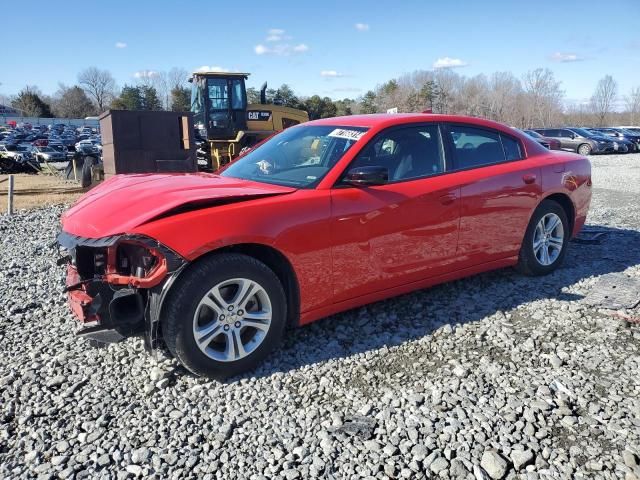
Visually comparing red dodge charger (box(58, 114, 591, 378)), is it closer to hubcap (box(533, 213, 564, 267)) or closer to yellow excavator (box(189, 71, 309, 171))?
hubcap (box(533, 213, 564, 267))

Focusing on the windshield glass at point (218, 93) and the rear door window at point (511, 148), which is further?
the windshield glass at point (218, 93)

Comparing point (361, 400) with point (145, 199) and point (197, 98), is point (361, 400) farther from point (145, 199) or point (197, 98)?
point (197, 98)

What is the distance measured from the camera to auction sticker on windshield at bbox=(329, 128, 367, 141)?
384 centimetres

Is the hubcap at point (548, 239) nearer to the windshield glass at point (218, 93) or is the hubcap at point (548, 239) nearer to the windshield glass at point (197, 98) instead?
the windshield glass at point (218, 93)

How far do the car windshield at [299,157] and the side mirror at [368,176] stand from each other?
8.0 inches

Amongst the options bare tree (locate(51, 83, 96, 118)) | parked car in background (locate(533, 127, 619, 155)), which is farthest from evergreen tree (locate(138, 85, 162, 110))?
parked car in background (locate(533, 127, 619, 155))

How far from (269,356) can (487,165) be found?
8.33 feet

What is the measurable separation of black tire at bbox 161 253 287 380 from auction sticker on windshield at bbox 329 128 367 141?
128 centimetres

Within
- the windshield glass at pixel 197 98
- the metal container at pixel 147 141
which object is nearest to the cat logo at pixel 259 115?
the windshield glass at pixel 197 98

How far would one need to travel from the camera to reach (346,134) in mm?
3916

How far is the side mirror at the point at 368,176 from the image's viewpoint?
3.46m

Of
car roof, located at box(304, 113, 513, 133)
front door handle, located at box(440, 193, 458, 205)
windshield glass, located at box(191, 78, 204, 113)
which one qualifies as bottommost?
front door handle, located at box(440, 193, 458, 205)

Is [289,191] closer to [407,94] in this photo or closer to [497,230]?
[497,230]

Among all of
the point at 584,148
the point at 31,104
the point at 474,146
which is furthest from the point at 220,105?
the point at 31,104
